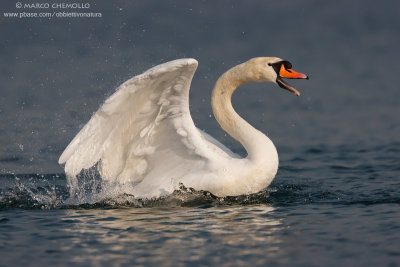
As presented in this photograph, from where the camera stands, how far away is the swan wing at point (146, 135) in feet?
27.3

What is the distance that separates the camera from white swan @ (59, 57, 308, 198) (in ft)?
27.8

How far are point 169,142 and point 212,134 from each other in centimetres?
488

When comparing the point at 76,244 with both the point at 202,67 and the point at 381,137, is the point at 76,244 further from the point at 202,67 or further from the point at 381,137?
the point at 202,67

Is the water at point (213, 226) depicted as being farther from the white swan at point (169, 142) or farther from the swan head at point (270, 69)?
the swan head at point (270, 69)

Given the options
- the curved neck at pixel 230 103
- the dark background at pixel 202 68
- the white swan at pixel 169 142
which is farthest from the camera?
the dark background at pixel 202 68

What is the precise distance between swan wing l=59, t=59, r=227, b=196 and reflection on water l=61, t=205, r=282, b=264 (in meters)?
0.63

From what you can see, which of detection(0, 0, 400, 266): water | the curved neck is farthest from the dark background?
the curved neck

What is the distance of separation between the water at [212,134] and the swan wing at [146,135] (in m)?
0.38

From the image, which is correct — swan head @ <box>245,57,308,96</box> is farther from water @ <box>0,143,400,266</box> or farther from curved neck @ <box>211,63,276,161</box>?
water @ <box>0,143,400,266</box>

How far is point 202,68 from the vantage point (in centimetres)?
1748

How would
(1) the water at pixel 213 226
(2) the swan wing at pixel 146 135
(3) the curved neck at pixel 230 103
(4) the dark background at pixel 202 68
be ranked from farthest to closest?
(4) the dark background at pixel 202 68 < (3) the curved neck at pixel 230 103 < (2) the swan wing at pixel 146 135 < (1) the water at pixel 213 226

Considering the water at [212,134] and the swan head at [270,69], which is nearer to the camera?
the water at [212,134]

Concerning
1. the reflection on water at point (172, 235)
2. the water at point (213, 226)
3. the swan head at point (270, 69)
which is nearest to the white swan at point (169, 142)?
the swan head at point (270, 69)

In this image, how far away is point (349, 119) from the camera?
15.4 m
